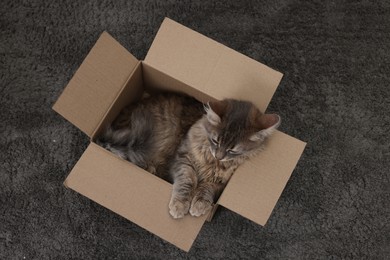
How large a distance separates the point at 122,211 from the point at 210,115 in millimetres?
391

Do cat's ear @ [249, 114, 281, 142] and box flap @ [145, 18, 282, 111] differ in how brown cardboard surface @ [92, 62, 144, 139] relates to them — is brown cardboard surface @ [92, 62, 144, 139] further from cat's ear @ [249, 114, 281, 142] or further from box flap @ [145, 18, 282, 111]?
cat's ear @ [249, 114, 281, 142]

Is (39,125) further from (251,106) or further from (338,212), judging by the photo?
(338,212)

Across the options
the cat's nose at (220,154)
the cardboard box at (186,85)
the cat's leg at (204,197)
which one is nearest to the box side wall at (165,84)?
the cardboard box at (186,85)

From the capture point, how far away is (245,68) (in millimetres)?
1175

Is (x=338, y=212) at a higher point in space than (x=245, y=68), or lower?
lower

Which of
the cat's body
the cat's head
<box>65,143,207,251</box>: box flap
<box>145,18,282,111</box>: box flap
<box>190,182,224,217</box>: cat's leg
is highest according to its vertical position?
<box>145,18,282,111</box>: box flap

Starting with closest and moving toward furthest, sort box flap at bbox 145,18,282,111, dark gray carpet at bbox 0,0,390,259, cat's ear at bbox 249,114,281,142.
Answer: cat's ear at bbox 249,114,281,142, box flap at bbox 145,18,282,111, dark gray carpet at bbox 0,0,390,259

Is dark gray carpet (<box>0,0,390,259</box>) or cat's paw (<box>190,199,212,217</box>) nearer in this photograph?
cat's paw (<box>190,199,212,217</box>)

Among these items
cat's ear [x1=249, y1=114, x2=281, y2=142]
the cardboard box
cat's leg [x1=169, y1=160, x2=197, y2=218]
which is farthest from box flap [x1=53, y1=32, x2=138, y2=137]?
cat's ear [x1=249, y1=114, x2=281, y2=142]

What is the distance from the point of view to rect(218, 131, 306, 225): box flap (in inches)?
42.7

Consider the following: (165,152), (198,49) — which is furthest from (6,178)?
(198,49)

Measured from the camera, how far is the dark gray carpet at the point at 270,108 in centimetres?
154

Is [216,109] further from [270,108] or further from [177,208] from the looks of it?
[270,108]

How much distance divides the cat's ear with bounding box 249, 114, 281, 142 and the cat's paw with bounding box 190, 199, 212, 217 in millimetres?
250
